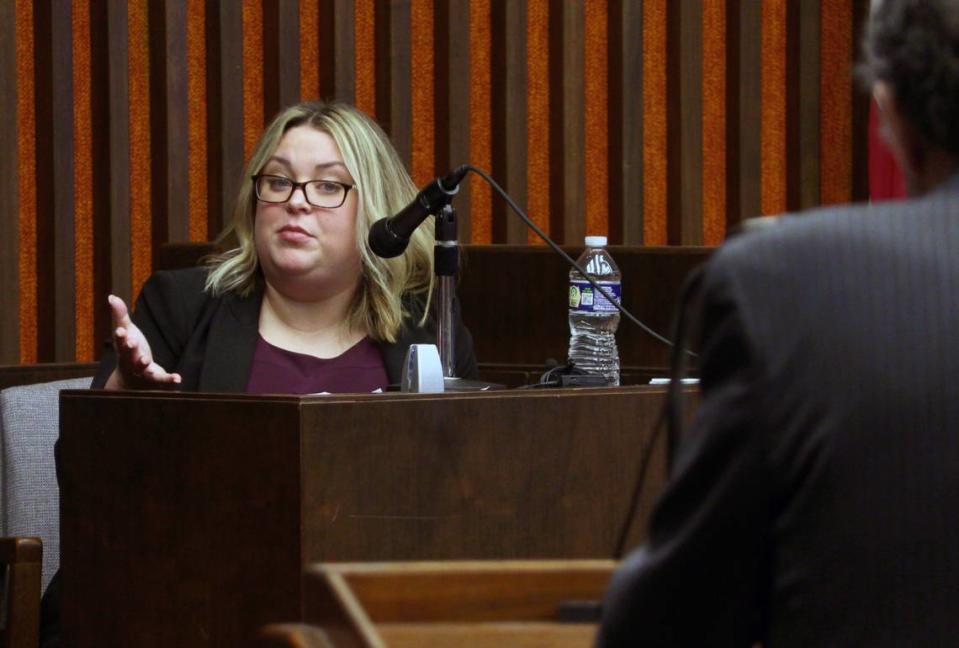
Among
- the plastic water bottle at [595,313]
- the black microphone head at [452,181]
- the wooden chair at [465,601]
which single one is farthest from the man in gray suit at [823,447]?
the plastic water bottle at [595,313]

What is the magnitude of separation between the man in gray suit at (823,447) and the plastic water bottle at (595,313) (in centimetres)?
166

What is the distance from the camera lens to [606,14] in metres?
4.04

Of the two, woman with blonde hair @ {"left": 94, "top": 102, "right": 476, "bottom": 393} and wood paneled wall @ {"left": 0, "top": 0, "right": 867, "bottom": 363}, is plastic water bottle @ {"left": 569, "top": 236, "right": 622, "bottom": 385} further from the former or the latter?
wood paneled wall @ {"left": 0, "top": 0, "right": 867, "bottom": 363}

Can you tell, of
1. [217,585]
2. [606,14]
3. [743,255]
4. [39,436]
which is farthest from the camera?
[606,14]

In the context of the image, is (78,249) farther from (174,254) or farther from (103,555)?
(103,555)

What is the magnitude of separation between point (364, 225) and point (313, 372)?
11.2 inches

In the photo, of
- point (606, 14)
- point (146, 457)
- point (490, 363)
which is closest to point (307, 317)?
point (490, 363)

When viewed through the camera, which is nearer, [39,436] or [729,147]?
[39,436]

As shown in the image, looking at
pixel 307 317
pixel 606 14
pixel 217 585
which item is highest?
pixel 606 14

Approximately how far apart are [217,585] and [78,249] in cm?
215

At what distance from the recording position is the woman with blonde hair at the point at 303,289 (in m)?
2.54

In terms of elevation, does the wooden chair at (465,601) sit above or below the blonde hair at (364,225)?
below

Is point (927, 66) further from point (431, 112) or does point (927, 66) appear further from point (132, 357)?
point (431, 112)

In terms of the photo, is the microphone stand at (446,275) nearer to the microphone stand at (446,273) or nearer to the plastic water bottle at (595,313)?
the microphone stand at (446,273)
